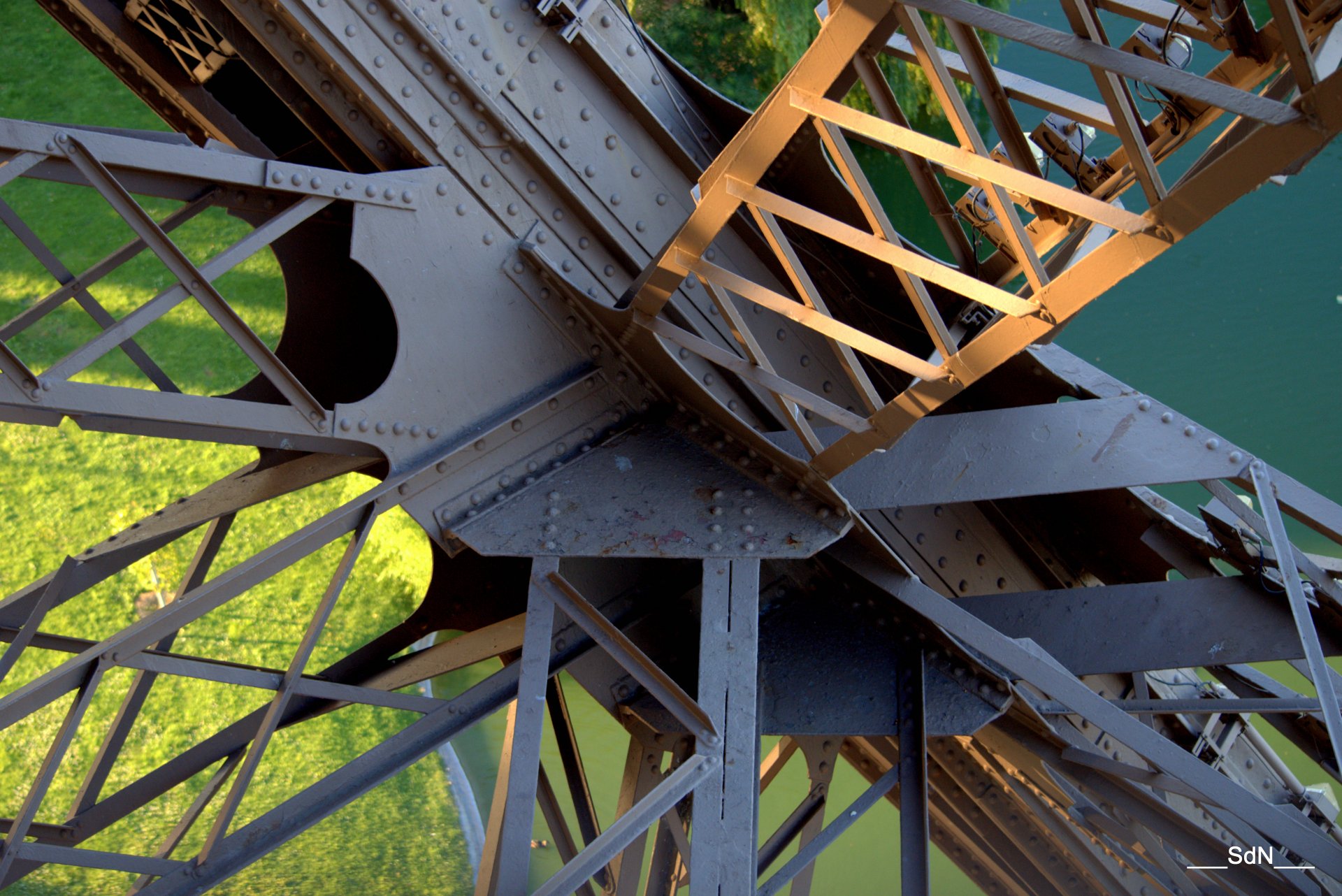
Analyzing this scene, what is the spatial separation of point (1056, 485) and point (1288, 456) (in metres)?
13.2

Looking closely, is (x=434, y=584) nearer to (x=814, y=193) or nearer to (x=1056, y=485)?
(x=814, y=193)

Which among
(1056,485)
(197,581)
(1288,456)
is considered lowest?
(1056,485)

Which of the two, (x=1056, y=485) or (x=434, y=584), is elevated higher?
(x=434, y=584)

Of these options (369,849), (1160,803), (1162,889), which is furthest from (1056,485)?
(369,849)

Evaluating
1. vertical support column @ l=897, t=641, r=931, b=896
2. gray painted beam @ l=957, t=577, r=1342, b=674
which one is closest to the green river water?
vertical support column @ l=897, t=641, r=931, b=896

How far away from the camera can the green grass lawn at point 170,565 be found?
38.5 feet

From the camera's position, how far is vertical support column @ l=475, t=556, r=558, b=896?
402 centimetres

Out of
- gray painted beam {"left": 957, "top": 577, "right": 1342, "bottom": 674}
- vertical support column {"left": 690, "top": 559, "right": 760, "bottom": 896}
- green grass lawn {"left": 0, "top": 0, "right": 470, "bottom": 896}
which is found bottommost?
vertical support column {"left": 690, "top": 559, "right": 760, "bottom": 896}

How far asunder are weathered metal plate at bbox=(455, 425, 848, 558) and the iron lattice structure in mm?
16

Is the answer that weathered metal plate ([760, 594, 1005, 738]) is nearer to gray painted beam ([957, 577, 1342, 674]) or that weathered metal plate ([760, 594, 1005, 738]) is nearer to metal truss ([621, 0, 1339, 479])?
gray painted beam ([957, 577, 1342, 674])

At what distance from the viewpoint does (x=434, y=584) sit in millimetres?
6129

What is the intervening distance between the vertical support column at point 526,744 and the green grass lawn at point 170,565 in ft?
→ 25.1

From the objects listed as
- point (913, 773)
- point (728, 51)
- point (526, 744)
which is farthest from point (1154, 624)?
point (728, 51)

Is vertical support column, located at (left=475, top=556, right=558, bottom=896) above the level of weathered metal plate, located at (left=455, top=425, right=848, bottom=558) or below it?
below
